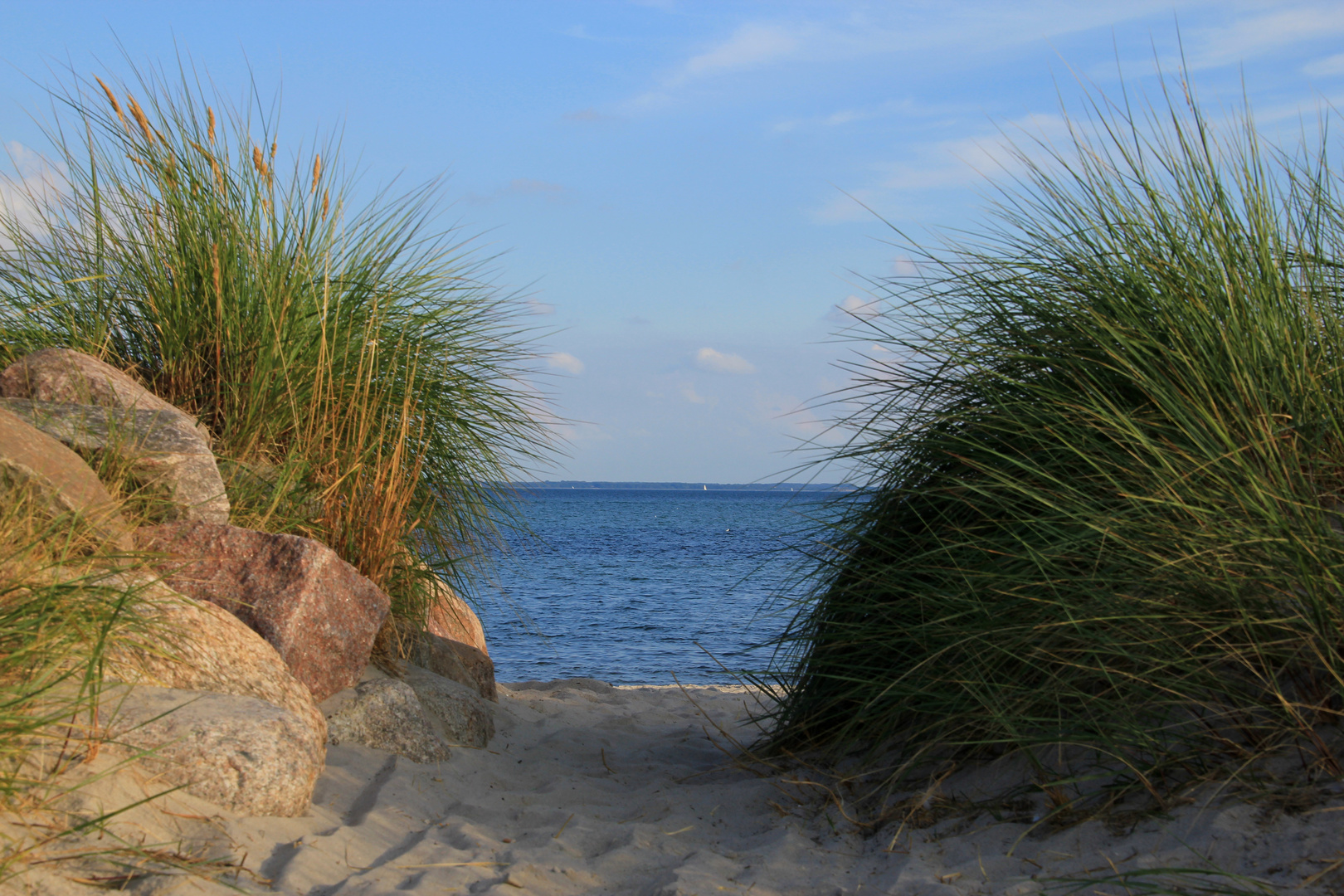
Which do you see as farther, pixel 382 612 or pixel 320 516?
pixel 320 516

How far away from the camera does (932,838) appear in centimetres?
268

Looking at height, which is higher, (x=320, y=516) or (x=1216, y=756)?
(x=320, y=516)

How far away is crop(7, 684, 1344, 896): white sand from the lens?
7.32 feet

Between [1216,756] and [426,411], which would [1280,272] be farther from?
[426,411]

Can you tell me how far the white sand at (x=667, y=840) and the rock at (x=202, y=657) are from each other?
1.09 ft

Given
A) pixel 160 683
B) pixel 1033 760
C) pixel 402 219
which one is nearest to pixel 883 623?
pixel 1033 760

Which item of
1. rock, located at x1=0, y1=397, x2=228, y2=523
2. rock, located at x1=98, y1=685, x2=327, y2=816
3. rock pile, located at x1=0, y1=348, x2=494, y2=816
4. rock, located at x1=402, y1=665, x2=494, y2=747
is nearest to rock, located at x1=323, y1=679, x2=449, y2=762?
rock pile, located at x1=0, y1=348, x2=494, y2=816

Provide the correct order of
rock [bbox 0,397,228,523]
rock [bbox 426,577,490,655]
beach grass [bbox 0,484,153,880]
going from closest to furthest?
1. beach grass [bbox 0,484,153,880]
2. rock [bbox 0,397,228,523]
3. rock [bbox 426,577,490,655]

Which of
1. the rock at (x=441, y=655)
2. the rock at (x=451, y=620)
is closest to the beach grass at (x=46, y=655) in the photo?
the rock at (x=441, y=655)

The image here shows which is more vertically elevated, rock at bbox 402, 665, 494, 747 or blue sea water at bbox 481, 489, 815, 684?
rock at bbox 402, 665, 494, 747

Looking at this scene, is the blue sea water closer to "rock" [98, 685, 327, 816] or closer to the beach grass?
"rock" [98, 685, 327, 816]

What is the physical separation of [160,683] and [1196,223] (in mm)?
3496

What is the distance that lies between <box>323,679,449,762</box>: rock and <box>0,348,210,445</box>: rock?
117 cm

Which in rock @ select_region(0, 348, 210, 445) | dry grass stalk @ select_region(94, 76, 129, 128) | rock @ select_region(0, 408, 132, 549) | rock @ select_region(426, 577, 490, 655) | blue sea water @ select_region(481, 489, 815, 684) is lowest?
blue sea water @ select_region(481, 489, 815, 684)
